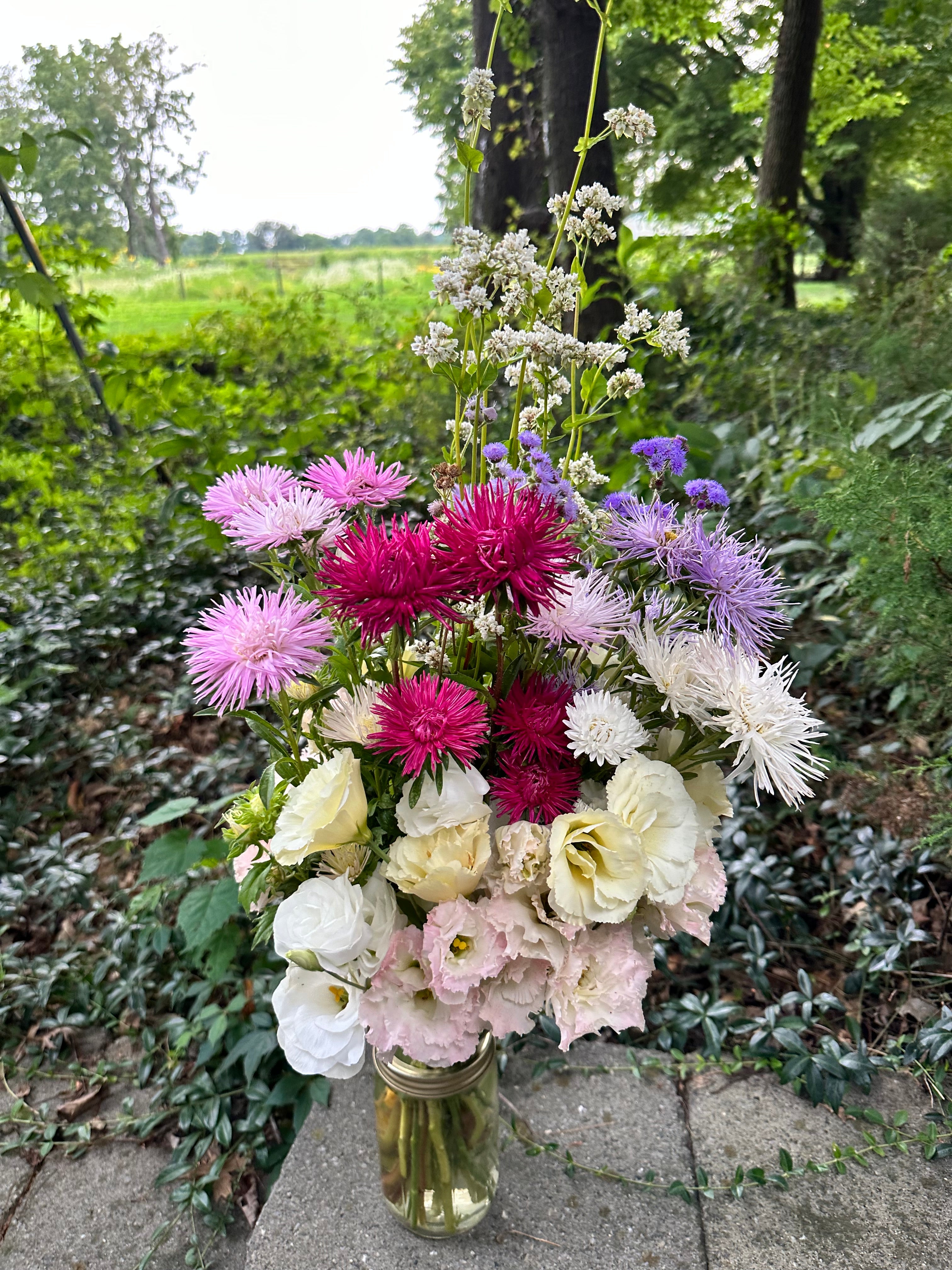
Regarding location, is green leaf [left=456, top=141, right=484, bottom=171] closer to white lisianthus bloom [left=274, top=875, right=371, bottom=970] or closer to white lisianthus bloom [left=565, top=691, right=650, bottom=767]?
white lisianthus bloom [left=565, top=691, right=650, bottom=767]

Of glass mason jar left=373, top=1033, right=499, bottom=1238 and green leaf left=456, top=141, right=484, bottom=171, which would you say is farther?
glass mason jar left=373, top=1033, right=499, bottom=1238

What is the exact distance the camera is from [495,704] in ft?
2.53

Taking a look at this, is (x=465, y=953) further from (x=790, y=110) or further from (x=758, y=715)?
(x=790, y=110)

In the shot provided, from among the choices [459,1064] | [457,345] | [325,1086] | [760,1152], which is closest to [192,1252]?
[325,1086]

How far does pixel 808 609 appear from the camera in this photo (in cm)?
252

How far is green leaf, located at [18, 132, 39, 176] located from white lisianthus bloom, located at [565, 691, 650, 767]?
2.77 metres

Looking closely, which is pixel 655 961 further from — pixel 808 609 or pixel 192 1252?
pixel 808 609

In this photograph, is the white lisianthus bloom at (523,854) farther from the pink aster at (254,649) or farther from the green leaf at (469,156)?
the green leaf at (469,156)

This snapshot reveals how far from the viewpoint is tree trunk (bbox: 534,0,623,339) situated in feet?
12.2


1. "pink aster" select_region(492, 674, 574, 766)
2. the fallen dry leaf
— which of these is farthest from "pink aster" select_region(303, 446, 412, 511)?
the fallen dry leaf

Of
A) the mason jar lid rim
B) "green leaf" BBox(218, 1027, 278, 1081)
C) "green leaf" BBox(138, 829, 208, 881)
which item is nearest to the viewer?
the mason jar lid rim

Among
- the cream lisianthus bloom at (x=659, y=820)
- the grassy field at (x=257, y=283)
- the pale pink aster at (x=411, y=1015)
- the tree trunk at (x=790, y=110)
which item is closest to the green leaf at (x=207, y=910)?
the pale pink aster at (x=411, y=1015)

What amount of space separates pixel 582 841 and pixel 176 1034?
1377 millimetres

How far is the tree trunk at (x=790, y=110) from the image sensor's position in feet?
18.1
